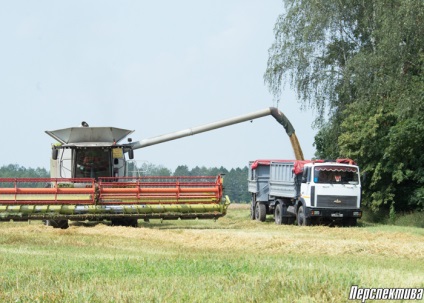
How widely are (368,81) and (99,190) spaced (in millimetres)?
16169

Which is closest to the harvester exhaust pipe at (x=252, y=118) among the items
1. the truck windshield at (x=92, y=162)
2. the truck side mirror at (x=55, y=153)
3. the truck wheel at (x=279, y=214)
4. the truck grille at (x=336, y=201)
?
the truck wheel at (x=279, y=214)

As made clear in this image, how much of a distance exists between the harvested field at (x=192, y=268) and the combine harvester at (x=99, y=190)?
146 inches

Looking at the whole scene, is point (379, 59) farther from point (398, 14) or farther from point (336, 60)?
point (336, 60)

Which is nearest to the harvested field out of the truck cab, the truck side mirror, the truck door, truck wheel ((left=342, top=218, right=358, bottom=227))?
the truck side mirror

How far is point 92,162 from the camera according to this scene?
30.3 metres

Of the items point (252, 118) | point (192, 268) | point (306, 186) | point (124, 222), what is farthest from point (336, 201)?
point (192, 268)

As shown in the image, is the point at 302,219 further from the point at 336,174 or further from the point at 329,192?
the point at 336,174

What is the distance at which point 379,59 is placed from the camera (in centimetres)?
3725

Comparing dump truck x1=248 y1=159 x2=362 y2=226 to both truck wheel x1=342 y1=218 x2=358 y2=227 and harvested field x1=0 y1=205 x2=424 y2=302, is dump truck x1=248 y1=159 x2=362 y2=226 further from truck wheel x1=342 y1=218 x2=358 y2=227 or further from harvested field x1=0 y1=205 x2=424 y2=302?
harvested field x1=0 y1=205 x2=424 y2=302

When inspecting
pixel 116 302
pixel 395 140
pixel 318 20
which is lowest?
pixel 116 302

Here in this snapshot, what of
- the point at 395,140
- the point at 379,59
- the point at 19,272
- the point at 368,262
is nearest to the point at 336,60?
the point at 379,59

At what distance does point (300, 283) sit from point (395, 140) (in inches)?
987

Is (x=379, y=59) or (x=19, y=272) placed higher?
(x=379, y=59)

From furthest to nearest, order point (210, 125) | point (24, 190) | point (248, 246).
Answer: point (210, 125) → point (24, 190) → point (248, 246)
